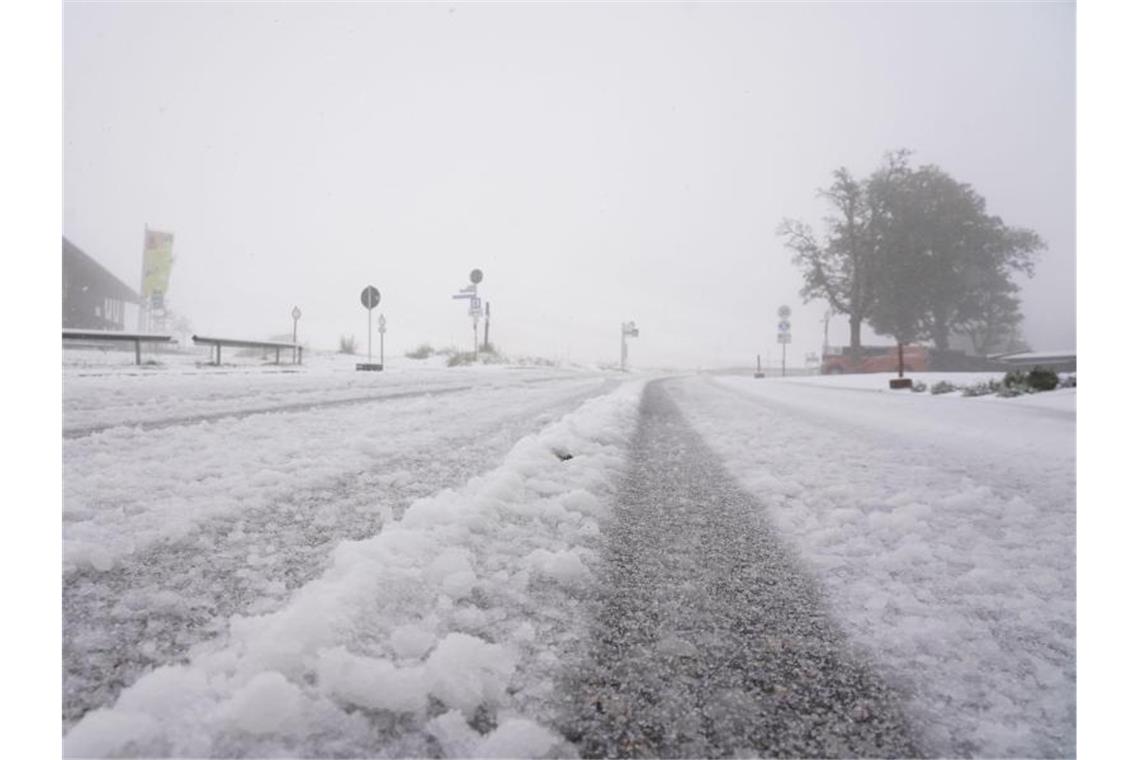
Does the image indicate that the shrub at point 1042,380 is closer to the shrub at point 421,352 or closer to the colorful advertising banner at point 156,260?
the colorful advertising banner at point 156,260

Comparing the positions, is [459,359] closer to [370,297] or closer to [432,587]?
[370,297]

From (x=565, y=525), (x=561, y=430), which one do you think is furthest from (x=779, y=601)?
(x=561, y=430)

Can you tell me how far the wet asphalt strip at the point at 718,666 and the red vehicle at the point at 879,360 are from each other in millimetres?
14649

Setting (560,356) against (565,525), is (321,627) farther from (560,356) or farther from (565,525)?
(560,356)

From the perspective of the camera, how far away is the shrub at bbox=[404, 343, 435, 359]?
16.2 meters

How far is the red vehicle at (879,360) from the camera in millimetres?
14255

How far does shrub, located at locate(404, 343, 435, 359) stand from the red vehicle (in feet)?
41.4

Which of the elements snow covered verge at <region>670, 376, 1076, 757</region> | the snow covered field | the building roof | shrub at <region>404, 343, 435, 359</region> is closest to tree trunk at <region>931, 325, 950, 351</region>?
snow covered verge at <region>670, 376, 1076, 757</region>

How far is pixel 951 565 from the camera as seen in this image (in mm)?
975

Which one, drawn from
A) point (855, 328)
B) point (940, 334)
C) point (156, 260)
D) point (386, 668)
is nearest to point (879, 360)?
point (940, 334)

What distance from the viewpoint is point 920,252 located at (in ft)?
21.8

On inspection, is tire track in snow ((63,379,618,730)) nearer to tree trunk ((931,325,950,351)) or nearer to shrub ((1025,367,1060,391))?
shrub ((1025,367,1060,391))

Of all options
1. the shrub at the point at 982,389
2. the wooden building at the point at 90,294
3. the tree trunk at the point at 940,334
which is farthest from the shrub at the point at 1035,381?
the wooden building at the point at 90,294

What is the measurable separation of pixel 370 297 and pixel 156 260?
29.8ft
